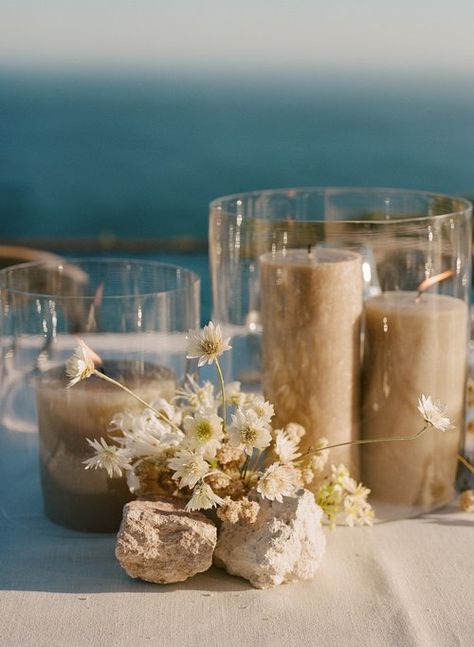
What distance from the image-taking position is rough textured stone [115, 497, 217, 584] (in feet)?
2.39

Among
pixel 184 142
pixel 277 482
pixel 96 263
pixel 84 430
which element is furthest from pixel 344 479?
pixel 184 142

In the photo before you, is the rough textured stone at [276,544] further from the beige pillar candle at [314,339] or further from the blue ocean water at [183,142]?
the blue ocean water at [183,142]

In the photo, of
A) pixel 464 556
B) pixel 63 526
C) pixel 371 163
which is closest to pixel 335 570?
pixel 464 556

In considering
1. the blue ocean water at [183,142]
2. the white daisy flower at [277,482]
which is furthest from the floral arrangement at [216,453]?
the blue ocean water at [183,142]

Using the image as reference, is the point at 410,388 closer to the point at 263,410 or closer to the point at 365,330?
the point at 365,330

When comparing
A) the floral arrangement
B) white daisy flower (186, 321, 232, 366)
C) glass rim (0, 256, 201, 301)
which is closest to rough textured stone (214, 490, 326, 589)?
the floral arrangement

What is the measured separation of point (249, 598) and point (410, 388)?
275 millimetres

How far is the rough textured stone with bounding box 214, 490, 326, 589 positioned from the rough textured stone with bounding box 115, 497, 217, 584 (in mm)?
25

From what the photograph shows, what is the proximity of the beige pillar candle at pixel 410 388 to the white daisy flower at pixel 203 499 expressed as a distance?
24cm

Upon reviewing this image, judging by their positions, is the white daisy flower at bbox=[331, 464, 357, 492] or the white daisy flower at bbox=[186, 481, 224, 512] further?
the white daisy flower at bbox=[331, 464, 357, 492]

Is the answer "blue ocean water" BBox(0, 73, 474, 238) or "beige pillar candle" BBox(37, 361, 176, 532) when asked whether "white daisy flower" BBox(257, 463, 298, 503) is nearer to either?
"beige pillar candle" BBox(37, 361, 176, 532)

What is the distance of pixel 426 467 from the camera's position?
918 millimetres

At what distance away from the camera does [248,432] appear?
73 cm

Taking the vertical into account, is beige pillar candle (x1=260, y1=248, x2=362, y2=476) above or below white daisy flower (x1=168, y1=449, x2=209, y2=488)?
above
